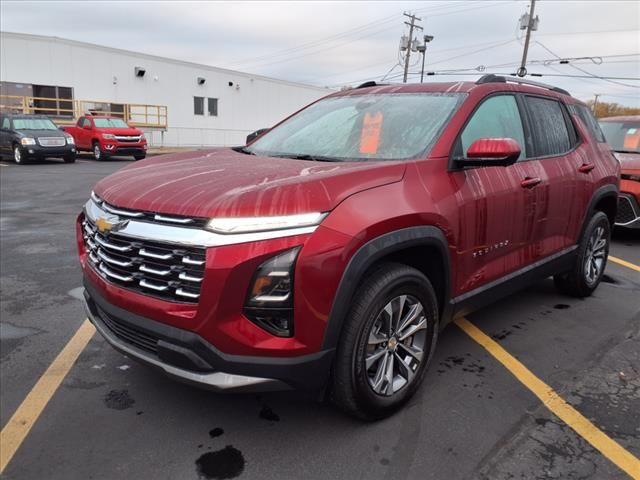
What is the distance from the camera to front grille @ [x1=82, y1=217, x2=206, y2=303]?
2260mm

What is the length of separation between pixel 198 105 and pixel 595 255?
106ft

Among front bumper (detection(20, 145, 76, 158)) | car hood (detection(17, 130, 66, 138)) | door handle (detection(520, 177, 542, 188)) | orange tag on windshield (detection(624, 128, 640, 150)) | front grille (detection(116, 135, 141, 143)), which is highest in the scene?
orange tag on windshield (detection(624, 128, 640, 150))

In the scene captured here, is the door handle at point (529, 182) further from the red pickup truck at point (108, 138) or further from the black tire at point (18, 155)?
the red pickup truck at point (108, 138)

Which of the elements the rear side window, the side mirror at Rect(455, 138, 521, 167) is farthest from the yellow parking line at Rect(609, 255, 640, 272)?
the side mirror at Rect(455, 138, 521, 167)

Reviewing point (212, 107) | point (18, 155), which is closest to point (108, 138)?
point (18, 155)

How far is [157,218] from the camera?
2.38 meters

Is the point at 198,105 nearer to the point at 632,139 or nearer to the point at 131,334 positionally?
the point at 632,139

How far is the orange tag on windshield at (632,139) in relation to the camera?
312 inches

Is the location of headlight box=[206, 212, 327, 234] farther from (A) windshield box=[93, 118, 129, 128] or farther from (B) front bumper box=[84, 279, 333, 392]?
(A) windshield box=[93, 118, 129, 128]

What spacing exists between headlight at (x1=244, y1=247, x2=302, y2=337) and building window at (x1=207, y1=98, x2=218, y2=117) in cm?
3463

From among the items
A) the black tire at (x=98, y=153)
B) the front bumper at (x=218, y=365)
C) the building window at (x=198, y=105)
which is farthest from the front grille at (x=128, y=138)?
the front bumper at (x=218, y=365)

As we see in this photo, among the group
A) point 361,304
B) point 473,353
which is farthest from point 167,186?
point 473,353

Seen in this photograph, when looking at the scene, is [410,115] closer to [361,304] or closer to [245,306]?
[361,304]

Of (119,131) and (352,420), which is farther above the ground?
(119,131)
